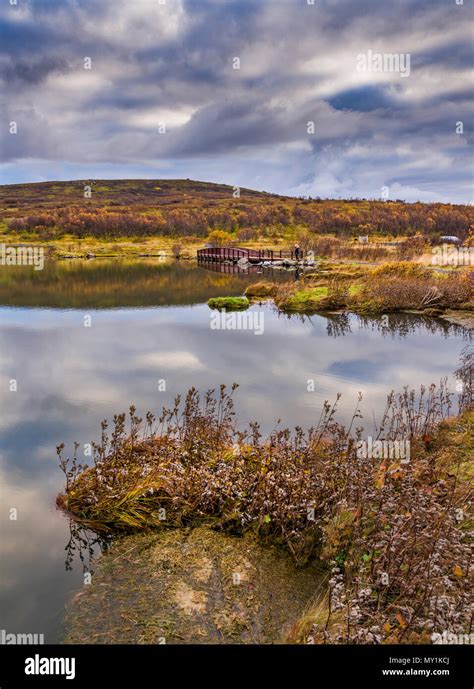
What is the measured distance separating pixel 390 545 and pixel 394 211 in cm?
10120

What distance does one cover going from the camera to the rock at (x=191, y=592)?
5.44 metres

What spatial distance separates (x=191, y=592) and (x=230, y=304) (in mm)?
23899

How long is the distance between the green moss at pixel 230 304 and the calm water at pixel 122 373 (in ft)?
4.01

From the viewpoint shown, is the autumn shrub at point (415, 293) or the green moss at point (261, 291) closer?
the autumn shrub at point (415, 293)

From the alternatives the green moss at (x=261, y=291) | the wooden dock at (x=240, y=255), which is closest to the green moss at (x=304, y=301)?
the green moss at (x=261, y=291)

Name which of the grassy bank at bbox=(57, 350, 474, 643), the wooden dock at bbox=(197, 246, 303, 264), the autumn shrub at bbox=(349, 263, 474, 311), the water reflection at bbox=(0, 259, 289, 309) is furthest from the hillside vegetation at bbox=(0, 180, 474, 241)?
the grassy bank at bbox=(57, 350, 474, 643)

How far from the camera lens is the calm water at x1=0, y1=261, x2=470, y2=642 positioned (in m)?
7.18

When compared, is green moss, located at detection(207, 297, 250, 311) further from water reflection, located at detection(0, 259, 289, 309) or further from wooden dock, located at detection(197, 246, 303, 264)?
wooden dock, located at detection(197, 246, 303, 264)

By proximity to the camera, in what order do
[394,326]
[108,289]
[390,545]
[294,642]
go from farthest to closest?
[108,289], [394,326], [390,545], [294,642]

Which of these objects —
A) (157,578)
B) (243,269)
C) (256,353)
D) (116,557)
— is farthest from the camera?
(243,269)

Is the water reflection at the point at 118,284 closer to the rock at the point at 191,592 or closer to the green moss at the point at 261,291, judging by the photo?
the green moss at the point at 261,291

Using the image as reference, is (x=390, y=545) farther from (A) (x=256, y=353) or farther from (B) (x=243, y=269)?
(B) (x=243, y=269)
